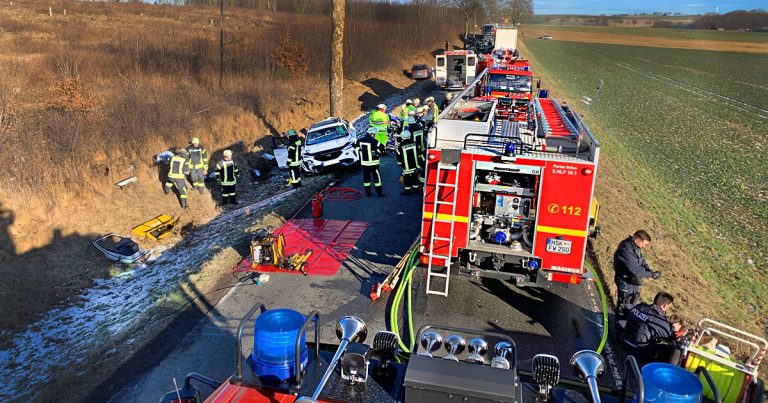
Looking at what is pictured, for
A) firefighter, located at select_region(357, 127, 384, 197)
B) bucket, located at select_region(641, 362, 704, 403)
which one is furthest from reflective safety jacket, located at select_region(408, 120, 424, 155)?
bucket, located at select_region(641, 362, 704, 403)

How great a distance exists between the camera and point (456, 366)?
10.6 feet

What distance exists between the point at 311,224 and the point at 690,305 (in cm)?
712

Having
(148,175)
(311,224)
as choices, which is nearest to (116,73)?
(148,175)

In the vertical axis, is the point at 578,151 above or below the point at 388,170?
above

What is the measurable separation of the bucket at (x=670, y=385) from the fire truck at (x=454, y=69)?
28.5m

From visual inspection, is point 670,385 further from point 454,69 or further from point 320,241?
point 454,69

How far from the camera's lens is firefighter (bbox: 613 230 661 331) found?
682cm

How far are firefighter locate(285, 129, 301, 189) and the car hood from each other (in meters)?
1.27

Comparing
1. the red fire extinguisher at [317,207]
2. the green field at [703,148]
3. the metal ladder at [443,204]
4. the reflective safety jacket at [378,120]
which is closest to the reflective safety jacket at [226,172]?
the red fire extinguisher at [317,207]

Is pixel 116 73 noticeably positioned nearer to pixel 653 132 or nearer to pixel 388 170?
pixel 388 170

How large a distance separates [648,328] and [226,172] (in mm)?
9542

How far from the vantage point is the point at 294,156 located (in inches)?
507

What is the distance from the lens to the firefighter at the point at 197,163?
11992mm

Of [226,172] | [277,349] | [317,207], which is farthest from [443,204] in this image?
[226,172]
